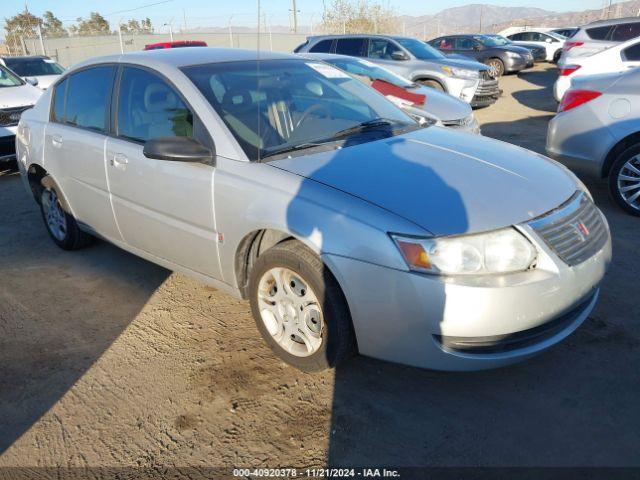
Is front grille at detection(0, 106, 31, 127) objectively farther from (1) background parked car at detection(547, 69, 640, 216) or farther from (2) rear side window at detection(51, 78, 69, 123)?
(1) background parked car at detection(547, 69, 640, 216)

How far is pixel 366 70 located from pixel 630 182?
13.2 ft

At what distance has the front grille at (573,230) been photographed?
8.09 feet

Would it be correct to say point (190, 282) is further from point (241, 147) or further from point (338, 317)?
point (338, 317)

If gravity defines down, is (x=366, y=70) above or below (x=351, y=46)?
below

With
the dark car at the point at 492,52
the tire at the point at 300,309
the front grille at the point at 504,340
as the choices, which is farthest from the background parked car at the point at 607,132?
the dark car at the point at 492,52

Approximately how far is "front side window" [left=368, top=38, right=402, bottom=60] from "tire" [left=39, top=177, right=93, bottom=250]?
26.1 feet

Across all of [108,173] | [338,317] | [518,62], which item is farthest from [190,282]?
[518,62]

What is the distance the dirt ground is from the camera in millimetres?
2391

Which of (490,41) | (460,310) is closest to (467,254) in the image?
(460,310)

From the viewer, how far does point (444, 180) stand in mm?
2678

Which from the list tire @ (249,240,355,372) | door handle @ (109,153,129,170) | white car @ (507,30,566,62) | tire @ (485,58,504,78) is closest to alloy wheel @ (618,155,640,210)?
tire @ (249,240,355,372)

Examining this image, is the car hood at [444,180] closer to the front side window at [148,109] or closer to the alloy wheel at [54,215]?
the front side window at [148,109]

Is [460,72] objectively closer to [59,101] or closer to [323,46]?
[323,46]

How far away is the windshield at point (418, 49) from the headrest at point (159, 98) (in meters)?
8.58
